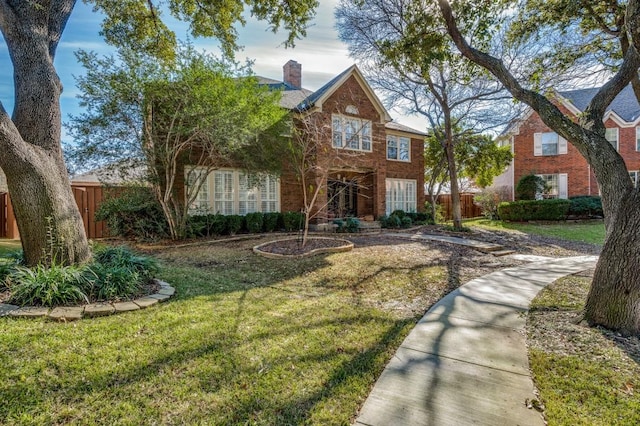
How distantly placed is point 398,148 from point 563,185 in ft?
43.2

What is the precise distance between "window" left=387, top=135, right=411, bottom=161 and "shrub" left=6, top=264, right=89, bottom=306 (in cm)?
1686

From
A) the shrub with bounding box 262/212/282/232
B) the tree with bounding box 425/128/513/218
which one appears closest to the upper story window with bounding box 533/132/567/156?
the tree with bounding box 425/128/513/218

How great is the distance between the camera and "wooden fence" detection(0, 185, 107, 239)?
41.2 ft

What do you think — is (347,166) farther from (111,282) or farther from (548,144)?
(548,144)

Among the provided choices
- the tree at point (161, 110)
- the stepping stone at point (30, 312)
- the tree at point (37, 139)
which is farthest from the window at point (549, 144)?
the stepping stone at point (30, 312)

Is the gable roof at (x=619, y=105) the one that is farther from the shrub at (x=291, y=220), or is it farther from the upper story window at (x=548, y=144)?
the shrub at (x=291, y=220)

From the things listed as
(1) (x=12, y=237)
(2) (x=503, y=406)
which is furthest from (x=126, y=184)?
(2) (x=503, y=406)

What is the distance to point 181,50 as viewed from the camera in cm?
988

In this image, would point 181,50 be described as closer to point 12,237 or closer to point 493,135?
point 12,237

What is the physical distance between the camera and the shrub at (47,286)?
412 cm

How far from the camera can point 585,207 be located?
19.2 meters

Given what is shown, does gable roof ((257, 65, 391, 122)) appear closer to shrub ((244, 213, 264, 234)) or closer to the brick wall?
shrub ((244, 213, 264, 234))

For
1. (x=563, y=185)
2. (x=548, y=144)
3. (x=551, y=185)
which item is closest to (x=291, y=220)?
(x=551, y=185)

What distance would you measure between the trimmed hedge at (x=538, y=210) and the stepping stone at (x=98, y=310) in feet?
70.9
